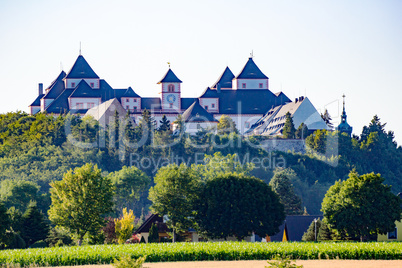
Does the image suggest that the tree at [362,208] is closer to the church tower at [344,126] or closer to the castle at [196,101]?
the castle at [196,101]

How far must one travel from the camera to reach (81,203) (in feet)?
215

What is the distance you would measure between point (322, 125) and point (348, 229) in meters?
93.4

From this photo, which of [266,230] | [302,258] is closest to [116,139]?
[266,230]

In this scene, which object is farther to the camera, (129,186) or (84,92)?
(84,92)

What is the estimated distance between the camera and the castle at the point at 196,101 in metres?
162

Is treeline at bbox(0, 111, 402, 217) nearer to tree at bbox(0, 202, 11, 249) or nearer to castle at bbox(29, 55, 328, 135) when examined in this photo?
castle at bbox(29, 55, 328, 135)

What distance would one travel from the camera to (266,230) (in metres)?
70.7

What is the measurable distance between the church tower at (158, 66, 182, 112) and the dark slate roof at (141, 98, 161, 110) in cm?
107

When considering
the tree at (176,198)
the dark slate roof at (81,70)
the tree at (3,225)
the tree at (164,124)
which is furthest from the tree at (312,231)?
the dark slate roof at (81,70)

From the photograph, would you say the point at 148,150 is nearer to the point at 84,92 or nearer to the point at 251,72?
Answer: the point at 84,92

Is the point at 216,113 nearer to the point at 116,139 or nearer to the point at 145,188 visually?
the point at 116,139

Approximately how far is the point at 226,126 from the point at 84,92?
32190 mm

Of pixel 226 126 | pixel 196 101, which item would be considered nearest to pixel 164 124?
pixel 226 126

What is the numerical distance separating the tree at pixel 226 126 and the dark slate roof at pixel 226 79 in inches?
1010
